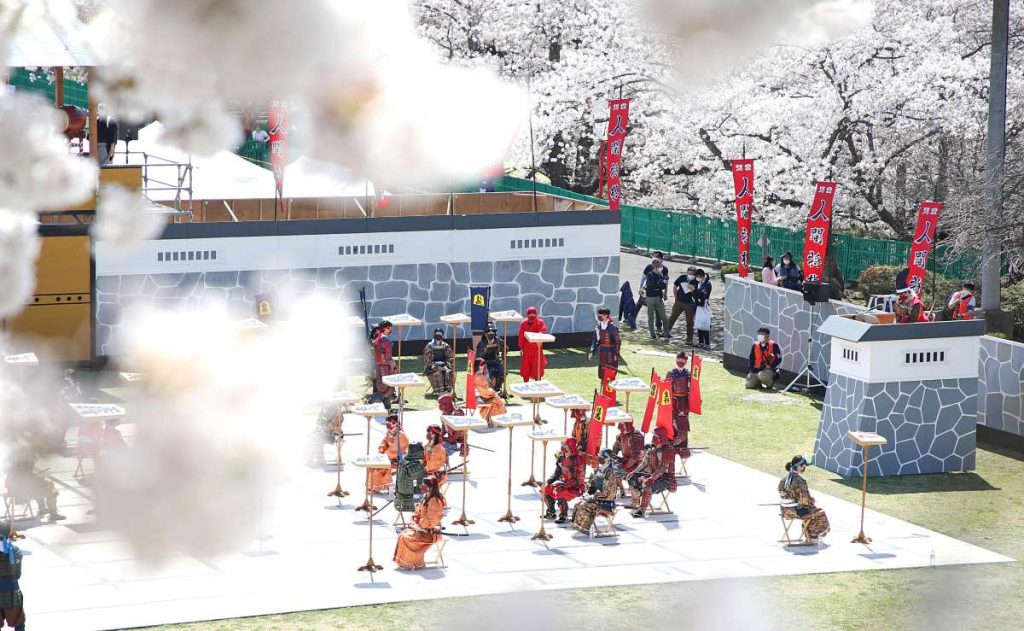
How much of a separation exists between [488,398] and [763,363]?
4.72m

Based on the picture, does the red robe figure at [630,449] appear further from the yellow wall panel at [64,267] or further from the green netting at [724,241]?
the green netting at [724,241]

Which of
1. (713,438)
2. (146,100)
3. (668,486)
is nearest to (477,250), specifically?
(713,438)

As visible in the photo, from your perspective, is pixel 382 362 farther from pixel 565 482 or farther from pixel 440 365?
pixel 565 482

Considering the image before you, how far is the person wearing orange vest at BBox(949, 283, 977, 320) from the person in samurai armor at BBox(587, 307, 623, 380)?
5122mm

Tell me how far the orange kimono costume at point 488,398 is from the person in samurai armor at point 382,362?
4.16ft

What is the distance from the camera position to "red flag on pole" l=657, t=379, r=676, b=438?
65.4 feet

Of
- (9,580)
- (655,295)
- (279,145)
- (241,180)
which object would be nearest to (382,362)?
(279,145)

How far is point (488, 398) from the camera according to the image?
23.1 meters

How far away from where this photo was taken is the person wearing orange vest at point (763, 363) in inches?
984

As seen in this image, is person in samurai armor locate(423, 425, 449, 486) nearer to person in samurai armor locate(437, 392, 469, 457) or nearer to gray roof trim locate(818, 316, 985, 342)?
person in samurai armor locate(437, 392, 469, 457)

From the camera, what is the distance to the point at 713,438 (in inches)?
871

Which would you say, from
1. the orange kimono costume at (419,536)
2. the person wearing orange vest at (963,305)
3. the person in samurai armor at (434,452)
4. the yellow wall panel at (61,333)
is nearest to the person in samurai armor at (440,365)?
the yellow wall panel at (61,333)

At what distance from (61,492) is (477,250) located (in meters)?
10.6

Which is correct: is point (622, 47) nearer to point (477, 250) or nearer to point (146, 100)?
point (477, 250)
